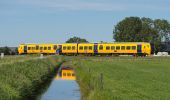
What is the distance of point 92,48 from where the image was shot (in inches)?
4028

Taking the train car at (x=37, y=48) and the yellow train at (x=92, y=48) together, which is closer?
the yellow train at (x=92, y=48)

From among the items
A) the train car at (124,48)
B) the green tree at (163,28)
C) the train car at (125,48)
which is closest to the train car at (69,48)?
the train car at (124,48)

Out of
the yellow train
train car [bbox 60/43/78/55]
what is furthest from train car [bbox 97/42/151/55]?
train car [bbox 60/43/78/55]

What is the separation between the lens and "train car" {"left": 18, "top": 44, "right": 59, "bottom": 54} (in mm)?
105881

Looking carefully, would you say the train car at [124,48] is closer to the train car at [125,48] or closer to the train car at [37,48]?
the train car at [125,48]

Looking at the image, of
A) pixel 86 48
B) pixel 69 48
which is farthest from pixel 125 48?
pixel 69 48

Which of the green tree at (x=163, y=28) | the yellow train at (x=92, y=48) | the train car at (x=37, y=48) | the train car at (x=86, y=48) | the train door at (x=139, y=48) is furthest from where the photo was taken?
the green tree at (x=163, y=28)

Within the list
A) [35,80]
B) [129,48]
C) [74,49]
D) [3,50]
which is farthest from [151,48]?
[35,80]

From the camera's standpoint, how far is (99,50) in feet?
335

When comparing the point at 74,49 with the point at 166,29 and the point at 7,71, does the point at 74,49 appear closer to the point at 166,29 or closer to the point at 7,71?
the point at 7,71

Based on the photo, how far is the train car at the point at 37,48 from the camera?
4169 inches

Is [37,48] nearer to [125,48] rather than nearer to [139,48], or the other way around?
[125,48]

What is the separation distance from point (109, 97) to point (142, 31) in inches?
6333

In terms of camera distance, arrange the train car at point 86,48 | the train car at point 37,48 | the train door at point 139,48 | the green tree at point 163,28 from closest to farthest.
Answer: the train door at point 139,48 < the train car at point 86,48 < the train car at point 37,48 < the green tree at point 163,28
